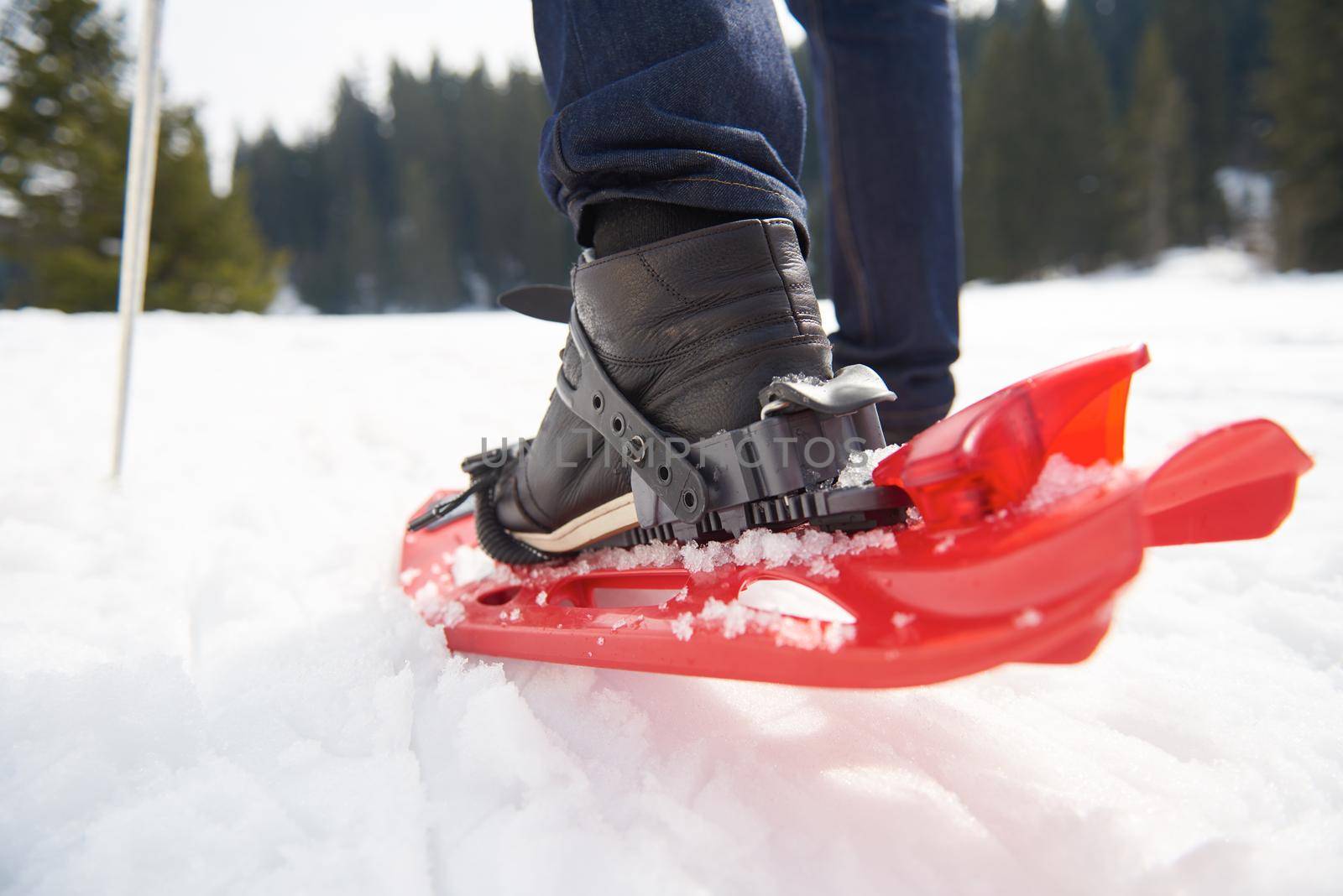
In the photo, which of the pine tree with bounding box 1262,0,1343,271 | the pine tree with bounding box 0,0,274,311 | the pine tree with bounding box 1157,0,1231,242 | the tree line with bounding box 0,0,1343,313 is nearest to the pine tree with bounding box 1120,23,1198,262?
the tree line with bounding box 0,0,1343,313

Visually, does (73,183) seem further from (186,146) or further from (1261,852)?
(1261,852)

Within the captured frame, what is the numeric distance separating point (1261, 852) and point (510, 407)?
195cm

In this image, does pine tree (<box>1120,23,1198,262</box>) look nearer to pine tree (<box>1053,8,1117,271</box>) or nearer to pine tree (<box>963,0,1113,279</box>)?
pine tree (<box>1053,8,1117,271</box>)

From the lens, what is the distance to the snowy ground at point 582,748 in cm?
53

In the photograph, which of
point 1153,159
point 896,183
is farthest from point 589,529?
point 1153,159

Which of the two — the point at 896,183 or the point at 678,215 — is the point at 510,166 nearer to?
the point at 896,183

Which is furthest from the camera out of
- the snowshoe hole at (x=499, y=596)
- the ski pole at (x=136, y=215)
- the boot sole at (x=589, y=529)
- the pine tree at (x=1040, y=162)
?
the pine tree at (x=1040, y=162)

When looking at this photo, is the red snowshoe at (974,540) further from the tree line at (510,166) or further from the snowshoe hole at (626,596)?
the tree line at (510,166)

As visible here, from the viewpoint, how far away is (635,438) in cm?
75

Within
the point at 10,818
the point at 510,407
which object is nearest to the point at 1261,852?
the point at 10,818

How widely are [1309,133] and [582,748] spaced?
22.6m

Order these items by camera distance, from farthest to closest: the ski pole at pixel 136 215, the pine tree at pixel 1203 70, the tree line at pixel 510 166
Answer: the pine tree at pixel 1203 70, the tree line at pixel 510 166, the ski pole at pixel 136 215

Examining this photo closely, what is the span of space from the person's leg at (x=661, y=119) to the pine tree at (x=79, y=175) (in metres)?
16.6

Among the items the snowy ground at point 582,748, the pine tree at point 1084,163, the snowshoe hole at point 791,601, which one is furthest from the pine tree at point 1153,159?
the snowshoe hole at point 791,601
